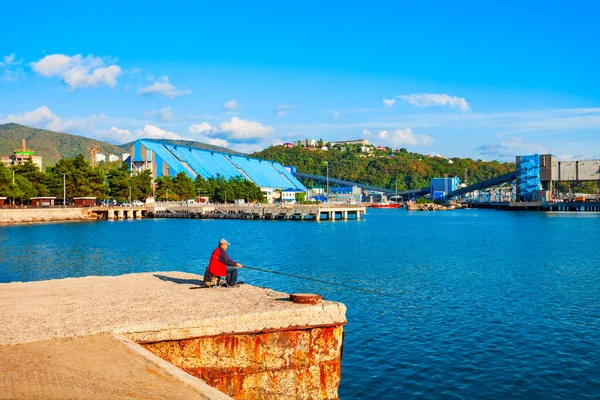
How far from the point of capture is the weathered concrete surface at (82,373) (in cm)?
702

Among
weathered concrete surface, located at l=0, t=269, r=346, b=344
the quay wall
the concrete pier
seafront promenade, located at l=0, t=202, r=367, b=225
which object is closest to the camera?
weathered concrete surface, located at l=0, t=269, r=346, b=344

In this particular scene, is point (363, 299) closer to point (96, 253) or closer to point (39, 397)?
point (39, 397)

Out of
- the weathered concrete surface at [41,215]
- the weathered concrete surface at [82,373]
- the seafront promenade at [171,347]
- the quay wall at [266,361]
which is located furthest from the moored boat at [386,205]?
the weathered concrete surface at [82,373]

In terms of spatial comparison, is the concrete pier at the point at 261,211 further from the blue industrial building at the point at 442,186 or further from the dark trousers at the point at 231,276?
the blue industrial building at the point at 442,186

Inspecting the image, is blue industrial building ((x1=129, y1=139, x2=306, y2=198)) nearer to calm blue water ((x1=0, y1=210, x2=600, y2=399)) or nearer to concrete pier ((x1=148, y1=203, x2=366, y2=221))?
concrete pier ((x1=148, y1=203, x2=366, y2=221))

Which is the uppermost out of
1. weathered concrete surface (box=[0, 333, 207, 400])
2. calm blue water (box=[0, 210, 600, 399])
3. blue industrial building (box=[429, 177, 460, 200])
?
blue industrial building (box=[429, 177, 460, 200])

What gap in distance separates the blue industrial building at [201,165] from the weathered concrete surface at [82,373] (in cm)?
11554

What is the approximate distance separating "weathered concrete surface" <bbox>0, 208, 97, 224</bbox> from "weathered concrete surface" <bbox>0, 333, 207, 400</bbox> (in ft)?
252

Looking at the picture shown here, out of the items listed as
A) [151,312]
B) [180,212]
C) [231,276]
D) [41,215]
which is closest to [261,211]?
[180,212]

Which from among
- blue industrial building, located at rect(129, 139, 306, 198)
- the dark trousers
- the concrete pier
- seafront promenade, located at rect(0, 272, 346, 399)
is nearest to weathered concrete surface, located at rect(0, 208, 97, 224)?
the concrete pier

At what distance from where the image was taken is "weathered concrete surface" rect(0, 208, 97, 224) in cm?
7788

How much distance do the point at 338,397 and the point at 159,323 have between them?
4.08 metres

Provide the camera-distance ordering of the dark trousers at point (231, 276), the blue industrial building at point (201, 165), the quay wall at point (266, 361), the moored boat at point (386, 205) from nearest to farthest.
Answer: the quay wall at point (266, 361) → the dark trousers at point (231, 276) → the blue industrial building at point (201, 165) → the moored boat at point (386, 205)

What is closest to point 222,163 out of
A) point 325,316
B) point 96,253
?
point 96,253
